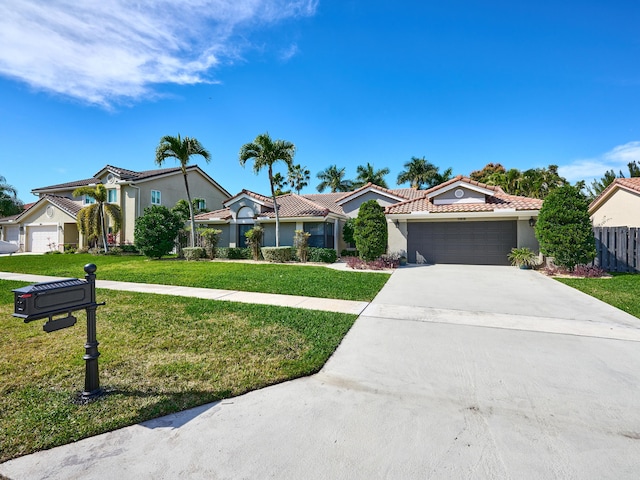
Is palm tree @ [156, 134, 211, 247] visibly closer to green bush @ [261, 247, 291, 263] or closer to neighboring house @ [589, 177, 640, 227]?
green bush @ [261, 247, 291, 263]

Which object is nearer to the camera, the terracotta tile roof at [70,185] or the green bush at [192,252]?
the green bush at [192,252]

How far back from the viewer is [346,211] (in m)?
22.3

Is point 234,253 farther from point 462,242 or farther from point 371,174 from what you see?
point 371,174

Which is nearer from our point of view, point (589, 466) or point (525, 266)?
point (589, 466)

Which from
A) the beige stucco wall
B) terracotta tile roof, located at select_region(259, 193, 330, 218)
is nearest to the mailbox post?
terracotta tile roof, located at select_region(259, 193, 330, 218)

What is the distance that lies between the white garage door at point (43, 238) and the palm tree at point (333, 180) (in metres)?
28.3

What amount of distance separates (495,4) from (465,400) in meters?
11.7

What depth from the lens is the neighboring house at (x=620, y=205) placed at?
50.7ft

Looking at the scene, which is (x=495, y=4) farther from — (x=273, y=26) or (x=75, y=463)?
(x=75, y=463)

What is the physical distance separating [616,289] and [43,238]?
3901 cm

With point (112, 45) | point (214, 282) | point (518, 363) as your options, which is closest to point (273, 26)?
point (112, 45)

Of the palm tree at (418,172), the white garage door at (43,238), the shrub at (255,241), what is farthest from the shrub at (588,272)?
the white garage door at (43,238)

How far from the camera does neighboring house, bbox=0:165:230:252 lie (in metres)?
25.2

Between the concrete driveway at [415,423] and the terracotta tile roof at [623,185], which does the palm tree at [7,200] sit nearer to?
the concrete driveway at [415,423]
